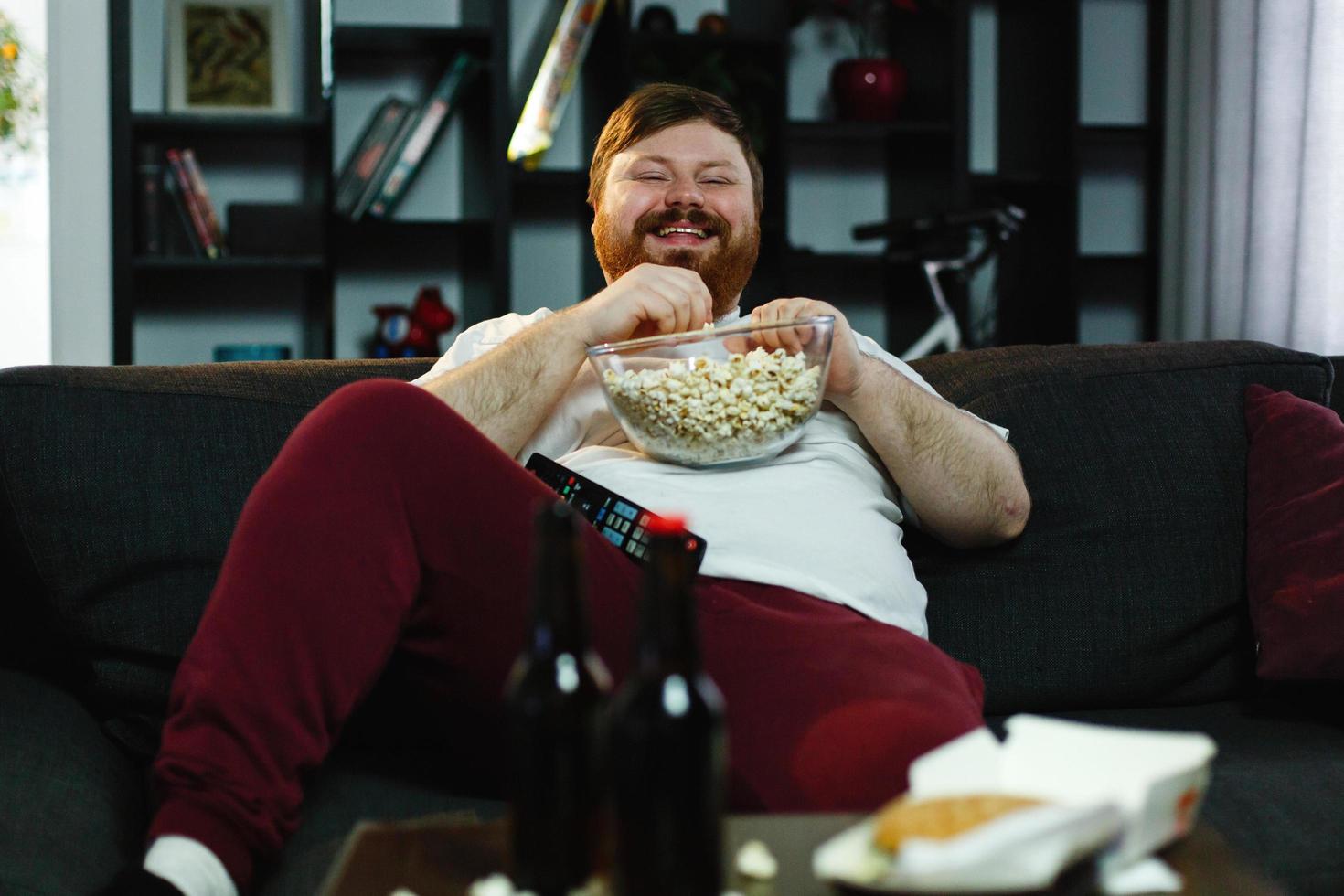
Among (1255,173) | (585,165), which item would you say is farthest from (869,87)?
(1255,173)

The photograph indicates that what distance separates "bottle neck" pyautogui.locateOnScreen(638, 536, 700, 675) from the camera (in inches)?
21.9

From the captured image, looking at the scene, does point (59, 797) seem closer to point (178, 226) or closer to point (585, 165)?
point (178, 226)

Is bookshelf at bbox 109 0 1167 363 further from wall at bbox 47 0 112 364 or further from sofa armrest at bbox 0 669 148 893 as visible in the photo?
sofa armrest at bbox 0 669 148 893

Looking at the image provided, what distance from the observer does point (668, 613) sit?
56 centimetres

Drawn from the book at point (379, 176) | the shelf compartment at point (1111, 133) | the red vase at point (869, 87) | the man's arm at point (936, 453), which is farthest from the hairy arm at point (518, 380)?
the shelf compartment at point (1111, 133)

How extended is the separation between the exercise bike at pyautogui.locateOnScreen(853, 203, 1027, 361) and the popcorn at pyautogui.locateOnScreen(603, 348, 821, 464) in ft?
7.54

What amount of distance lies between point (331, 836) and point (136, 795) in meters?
0.23

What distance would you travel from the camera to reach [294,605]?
1.03m

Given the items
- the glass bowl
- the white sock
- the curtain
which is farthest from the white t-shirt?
the curtain

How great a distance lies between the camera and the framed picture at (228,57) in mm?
3529

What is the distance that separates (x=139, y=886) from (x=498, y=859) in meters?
0.32

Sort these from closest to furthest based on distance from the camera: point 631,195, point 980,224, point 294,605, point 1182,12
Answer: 1. point 294,605
2. point 631,195
3. point 980,224
4. point 1182,12

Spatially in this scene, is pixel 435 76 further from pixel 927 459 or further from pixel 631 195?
pixel 927 459

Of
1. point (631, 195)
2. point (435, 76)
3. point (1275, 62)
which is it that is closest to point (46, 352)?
point (435, 76)
